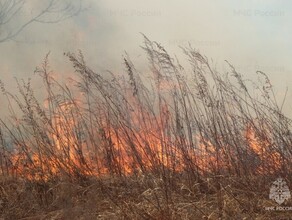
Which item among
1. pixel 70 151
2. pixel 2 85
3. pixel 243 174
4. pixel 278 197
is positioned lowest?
pixel 278 197

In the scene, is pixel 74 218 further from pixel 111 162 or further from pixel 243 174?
pixel 243 174

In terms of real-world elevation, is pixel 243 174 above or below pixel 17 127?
below

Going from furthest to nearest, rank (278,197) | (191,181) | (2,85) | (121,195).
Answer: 1. (2,85)
2. (191,181)
3. (121,195)
4. (278,197)

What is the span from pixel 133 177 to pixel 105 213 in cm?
65

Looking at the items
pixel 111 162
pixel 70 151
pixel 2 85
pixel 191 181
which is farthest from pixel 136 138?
pixel 2 85

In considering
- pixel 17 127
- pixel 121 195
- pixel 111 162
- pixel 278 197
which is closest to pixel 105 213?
pixel 121 195

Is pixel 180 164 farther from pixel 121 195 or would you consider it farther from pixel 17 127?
pixel 17 127

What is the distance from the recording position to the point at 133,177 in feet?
12.5

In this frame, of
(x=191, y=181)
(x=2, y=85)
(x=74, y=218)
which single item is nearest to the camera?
(x=74, y=218)

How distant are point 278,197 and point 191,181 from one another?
771mm

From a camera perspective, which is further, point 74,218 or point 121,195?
point 121,195

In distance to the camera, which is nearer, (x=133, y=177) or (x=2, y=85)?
(x=133, y=177)

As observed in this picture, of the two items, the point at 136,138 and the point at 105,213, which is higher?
the point at 136,138

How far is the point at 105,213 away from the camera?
10.6 feet
